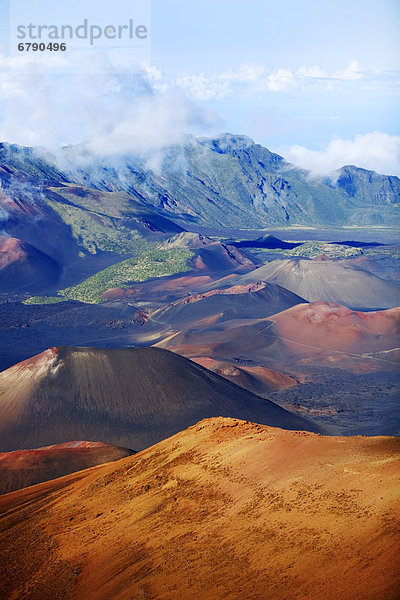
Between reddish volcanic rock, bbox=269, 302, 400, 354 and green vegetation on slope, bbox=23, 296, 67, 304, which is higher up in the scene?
green vegetation on slope, bbox=23, 296, 67, 304

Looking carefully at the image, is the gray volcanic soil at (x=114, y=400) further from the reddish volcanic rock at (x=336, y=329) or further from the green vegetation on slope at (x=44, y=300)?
the green vegetation on slope at (x=44, y=300)

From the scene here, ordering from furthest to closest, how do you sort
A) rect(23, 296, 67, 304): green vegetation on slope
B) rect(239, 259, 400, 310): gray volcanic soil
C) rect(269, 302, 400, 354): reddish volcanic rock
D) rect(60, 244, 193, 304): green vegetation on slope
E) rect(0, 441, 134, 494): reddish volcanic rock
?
1. rect(60, 244, 193, 304): green vegetation on slope
2. rect(239, 259, 400, 310): gray volcanic soil
3. rect(23, 296, 67, 304): green vegetation on slope
4. rect(269, 302, 400, 354): reddish volcanic rock
5. rect(0, 441, 134, 494): reddish volcanic rock

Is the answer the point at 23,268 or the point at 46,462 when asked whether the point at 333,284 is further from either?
the point at 46,462

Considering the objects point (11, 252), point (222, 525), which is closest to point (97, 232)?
point (11, 252)

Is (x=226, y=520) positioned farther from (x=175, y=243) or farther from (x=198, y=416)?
(x=175, y=243)

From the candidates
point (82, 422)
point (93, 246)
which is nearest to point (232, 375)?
point (82, 422)

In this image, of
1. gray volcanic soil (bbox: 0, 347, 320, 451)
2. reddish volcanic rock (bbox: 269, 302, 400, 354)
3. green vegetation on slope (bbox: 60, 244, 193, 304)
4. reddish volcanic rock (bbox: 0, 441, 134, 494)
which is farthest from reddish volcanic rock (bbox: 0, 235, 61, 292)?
reddish volcanic rock (bbox: 0, 441, 134, 494)

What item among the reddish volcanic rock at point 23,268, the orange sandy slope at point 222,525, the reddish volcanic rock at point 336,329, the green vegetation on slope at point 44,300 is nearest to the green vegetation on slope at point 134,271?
the green vegetation on slope at point 44,300

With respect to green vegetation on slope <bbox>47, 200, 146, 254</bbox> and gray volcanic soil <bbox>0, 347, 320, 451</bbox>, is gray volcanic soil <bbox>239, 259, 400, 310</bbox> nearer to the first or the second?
green vegetation on slope <bbox>47, 200, 146, 254</bbox>
